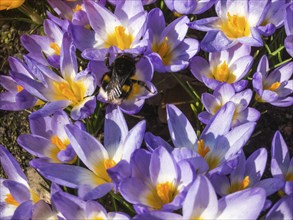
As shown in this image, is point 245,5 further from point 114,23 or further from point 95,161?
point 95,161

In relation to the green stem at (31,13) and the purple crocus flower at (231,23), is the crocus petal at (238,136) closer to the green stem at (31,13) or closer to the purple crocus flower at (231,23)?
the purple crocus flower at (231,23)

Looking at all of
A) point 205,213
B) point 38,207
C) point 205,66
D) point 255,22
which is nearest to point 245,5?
point 255,22

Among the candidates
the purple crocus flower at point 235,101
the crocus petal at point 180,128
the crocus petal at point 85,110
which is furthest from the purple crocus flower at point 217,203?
the crocus petal at point 85,110

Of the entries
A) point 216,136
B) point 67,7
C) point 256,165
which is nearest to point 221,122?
point 216,136

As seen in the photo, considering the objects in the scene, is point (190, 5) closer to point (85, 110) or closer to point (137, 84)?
point (137, 84)

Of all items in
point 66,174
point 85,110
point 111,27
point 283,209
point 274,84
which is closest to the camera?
point 283,209

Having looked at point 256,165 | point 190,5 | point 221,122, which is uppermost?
point 190,5
